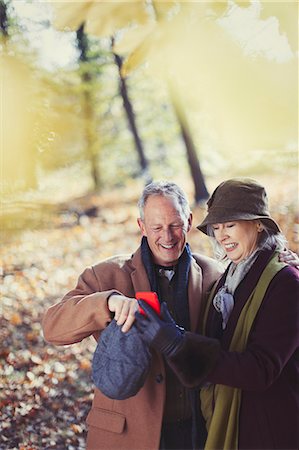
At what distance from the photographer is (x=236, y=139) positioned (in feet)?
3.71

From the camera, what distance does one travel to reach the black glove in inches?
58.9

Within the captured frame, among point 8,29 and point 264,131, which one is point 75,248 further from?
point 264,131

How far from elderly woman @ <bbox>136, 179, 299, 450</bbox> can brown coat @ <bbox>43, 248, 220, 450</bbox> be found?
0.19 meters

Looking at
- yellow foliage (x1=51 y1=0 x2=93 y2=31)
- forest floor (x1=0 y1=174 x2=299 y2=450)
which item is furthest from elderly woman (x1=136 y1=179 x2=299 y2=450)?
forest floor (x1=0 y1=174 x2=299 y2=450)

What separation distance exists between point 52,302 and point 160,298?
3.41 meters

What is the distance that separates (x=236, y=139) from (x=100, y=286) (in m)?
1.06

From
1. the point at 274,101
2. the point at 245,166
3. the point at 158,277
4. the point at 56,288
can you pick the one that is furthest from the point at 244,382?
the point at 245,166

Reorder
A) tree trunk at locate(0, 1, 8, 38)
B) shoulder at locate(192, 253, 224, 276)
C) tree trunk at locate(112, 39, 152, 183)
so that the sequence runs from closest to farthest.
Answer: tree trunk at locate(0, 1, 8, 38) → shoulder at locate(192, 253, 224, 276) → tree trunk at locate(112, 39, 152, 183)

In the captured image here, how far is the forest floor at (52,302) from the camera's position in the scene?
325cm

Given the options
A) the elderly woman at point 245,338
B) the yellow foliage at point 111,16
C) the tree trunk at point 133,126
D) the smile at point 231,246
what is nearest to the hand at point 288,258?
the elderly woman at point 245,338

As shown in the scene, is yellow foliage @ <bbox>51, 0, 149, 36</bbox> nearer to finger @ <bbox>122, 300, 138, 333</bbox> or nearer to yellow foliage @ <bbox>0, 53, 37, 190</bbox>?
yellow foliage @ <bbox>0, 53, 37, 190</bbox>

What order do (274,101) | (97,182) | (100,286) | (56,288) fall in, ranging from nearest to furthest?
(274,101), (100,286), (56,288), (97,182)

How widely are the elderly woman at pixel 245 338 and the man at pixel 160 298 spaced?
5.3 inches

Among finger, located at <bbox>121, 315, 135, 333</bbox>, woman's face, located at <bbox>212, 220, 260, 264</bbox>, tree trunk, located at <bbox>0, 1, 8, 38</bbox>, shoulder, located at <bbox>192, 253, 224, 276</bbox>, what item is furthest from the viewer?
shoulder, located at <bbox>192, 253, 224, 276</bbox>
